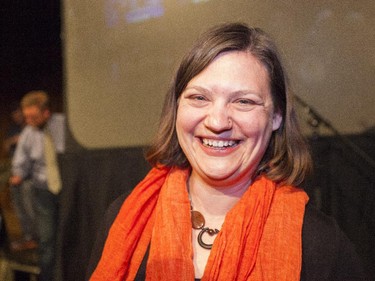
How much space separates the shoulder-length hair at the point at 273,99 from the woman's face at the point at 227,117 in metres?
0.03

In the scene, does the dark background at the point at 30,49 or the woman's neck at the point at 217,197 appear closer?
the woman's neck at the point at 217,197

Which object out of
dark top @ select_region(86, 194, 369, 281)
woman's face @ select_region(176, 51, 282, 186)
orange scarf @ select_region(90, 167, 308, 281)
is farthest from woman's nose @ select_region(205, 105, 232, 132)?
dark top @ select_region(86, 194, 369, 281)

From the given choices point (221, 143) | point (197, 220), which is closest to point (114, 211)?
point (197, 220)

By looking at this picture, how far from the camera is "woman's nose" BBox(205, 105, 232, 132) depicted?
3.51ft

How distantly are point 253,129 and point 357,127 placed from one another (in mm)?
1394

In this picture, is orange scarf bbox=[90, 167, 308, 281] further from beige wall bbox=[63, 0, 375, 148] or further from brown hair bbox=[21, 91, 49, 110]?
brown hair bbox=[21, 91, 49, 110]

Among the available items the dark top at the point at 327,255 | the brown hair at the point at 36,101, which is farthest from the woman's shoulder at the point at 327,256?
the brown hair at the point at 36,101

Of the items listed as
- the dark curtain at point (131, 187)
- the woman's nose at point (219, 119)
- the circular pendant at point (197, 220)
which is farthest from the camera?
the dark curtain at point (131, 187)

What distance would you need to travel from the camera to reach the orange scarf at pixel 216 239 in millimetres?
1077

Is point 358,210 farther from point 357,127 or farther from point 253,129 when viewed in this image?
point 253,129

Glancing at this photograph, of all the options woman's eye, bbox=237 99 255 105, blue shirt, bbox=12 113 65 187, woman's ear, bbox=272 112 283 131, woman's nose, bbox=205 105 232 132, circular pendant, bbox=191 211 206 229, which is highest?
woman's eye, bbox=237 99 255 105

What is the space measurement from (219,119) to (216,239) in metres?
0.30

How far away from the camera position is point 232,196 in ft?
3.96

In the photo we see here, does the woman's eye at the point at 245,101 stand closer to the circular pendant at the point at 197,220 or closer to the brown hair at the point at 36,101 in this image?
the circular pendant at the point at 197,220
